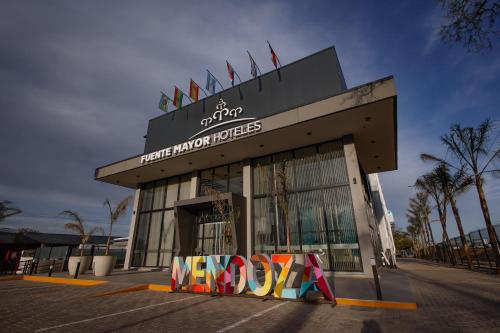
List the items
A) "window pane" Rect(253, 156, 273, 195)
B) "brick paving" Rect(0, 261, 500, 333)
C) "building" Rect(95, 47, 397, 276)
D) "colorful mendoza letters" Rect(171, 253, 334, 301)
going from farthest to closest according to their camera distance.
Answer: "window pane" Rect(253, 156, 273, 195) → "building" Rect(95, 47, 397, 276) → "colorful mendoza letters" Rect(171, 253, 334, 301) → "brick paving" Rect(0, 261, 500, 333)

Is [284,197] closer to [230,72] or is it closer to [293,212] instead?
[293,212]

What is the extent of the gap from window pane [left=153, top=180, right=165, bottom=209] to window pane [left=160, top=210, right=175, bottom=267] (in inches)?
54.7

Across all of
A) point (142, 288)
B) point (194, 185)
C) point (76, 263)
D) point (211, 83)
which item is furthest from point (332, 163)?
point (76, 263)

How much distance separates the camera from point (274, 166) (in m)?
14.3

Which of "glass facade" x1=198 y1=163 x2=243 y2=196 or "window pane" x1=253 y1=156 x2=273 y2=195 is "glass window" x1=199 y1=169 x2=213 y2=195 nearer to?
"glass facade" x1=198 y1=163 x2=243 y2=196

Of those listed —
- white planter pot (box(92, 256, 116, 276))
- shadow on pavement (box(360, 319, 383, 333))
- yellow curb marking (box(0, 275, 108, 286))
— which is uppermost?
white planter pot (box(92, 256, 116, 276))

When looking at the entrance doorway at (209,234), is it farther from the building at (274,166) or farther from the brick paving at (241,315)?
the brick paving at (241,315)

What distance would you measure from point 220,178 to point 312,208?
6.96 m

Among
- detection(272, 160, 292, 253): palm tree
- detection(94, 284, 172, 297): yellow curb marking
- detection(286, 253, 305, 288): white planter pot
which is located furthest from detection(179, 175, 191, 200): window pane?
detection(286, 253, 305, 288): white planter pot

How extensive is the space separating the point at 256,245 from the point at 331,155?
652cm

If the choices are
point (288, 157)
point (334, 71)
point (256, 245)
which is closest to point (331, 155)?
point (288, 157)

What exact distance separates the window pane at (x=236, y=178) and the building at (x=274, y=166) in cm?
7

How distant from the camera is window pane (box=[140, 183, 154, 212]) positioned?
19.4m

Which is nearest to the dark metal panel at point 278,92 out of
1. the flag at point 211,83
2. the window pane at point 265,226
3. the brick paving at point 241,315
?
the flag at point 211,83
